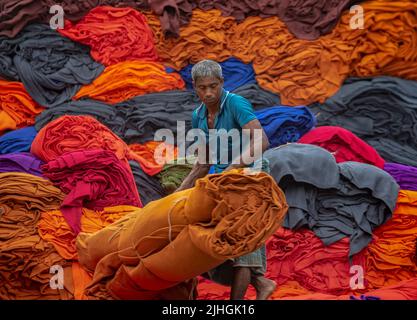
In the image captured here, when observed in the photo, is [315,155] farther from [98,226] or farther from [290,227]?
[98,226]

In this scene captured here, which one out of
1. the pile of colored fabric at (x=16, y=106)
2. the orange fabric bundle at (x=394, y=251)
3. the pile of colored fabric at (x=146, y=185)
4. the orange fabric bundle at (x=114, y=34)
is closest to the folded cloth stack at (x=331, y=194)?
the orange fabric bundle at (x=394, y=251)

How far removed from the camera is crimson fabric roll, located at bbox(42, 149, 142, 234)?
21.8 feet

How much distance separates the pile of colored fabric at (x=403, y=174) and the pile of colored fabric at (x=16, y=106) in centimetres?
263

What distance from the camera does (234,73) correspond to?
8102mm

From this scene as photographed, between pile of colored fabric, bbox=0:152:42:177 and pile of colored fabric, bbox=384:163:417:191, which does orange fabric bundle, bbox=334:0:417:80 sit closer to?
pile of colored fabric, bbox=384:163:417:191

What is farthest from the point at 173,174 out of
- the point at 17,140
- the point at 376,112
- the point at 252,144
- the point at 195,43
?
the point at 252,144

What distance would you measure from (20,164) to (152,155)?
1009 millimetres

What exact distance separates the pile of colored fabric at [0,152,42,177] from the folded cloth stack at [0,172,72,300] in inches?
12.0

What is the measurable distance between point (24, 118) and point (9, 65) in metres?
0.45

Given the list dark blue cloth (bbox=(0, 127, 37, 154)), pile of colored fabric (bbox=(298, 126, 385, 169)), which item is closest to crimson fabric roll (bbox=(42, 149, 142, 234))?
dark blue cloth (bbox=(0, 127, 37, 154))

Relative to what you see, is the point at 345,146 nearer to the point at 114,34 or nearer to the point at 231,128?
the point at 114,34

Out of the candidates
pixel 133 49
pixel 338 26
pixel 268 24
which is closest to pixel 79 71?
pixel 133 49

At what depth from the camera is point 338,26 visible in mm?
8258

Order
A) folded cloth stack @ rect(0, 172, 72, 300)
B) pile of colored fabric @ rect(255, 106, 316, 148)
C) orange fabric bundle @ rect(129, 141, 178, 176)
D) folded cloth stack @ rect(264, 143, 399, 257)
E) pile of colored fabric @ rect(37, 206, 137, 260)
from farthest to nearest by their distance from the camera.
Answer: pile of colored fabric @ rect(255, 106, 316, 148)
orange fabric bundle @ rect(129, 141, 178, 176)
folded cloth stack @ rect(264, 143, 399, 257)
pile of colored fabric @ rect(37, 206, 137, 260)
folded cloth stack @ rect(0, 172, 72, 300)
